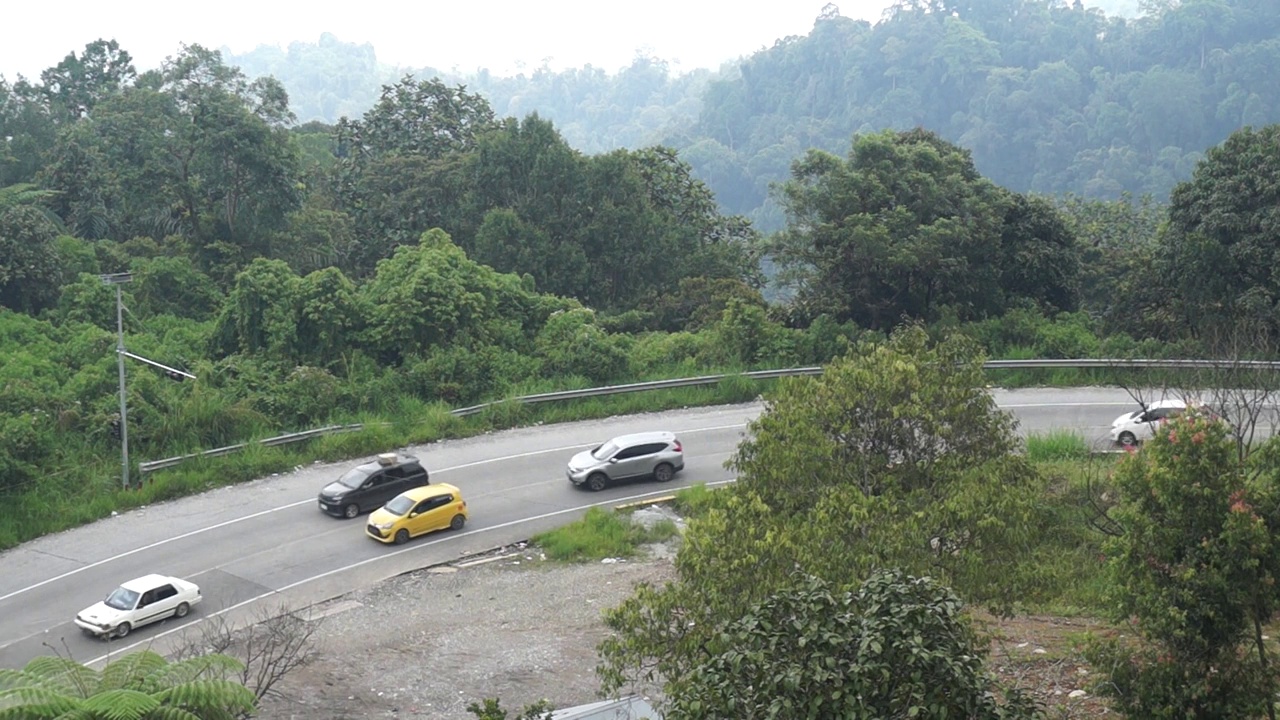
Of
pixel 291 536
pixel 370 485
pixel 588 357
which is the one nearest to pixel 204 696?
pixel 291 536

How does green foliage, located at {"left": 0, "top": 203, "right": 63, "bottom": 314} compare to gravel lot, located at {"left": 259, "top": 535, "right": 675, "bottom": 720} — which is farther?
green foliage, located at {"left": 0, "top": 203, "right": 63, "bottom": 314}

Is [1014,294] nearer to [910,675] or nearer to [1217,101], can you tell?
[910,675]

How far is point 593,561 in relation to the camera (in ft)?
83.1

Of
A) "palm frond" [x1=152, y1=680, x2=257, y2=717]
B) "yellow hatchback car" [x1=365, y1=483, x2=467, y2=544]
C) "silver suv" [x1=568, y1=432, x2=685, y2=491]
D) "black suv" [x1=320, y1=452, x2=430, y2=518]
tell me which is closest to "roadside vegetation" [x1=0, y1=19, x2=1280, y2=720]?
"palm frond" [x1=152, y1=680, x2=257, y2=717]

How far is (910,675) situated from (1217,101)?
109 m

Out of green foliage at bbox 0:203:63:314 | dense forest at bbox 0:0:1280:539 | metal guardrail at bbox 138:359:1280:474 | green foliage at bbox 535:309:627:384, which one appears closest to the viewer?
metal guardrail at bbox 138:359:1280:474

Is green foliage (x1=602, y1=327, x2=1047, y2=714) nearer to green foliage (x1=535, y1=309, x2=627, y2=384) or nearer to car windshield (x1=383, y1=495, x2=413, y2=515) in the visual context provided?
car windshield (x1=383, y1=495, x2=413, y2=515)

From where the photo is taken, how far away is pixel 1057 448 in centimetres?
2889

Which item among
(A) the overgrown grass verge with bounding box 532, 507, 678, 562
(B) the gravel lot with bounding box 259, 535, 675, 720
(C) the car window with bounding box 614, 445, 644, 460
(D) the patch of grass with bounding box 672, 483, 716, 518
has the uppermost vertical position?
(C) the car window with bounding box 614, 445, 644, 460

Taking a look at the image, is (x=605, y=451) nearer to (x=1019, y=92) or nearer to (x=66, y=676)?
Result: (x=66, y=676)

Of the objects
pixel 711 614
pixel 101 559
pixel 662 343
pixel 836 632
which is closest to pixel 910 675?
pixel 836 632

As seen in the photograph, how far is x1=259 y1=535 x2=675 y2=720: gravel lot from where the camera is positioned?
19000 millimetres

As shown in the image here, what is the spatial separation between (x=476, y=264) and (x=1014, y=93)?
84.6 m

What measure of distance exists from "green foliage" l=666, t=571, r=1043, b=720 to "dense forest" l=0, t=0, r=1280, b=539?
2238 cm
